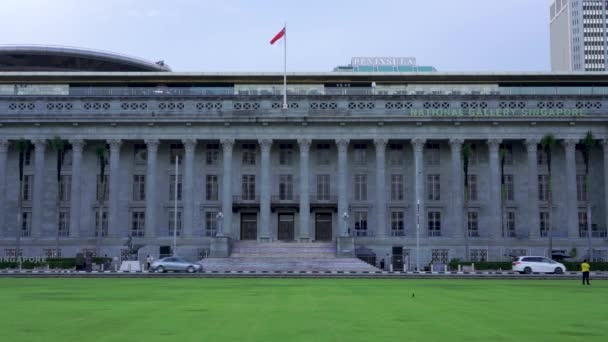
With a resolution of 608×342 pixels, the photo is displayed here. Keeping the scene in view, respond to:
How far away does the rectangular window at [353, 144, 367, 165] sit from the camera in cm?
7312

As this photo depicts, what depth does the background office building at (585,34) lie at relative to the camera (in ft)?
525

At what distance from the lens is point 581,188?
7162 cm

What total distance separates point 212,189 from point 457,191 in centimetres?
2361

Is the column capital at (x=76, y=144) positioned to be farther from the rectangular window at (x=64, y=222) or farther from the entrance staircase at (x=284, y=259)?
the entrance staircase at (x=284, y=259)

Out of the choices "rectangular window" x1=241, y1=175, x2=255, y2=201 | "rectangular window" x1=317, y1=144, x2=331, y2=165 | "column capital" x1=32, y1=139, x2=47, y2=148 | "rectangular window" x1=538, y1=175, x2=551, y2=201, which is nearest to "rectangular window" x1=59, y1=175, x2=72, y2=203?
"column capital" x1=32, y1=139, x2=47, y2=148

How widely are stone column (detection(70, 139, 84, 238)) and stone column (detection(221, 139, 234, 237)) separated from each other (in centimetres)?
1365

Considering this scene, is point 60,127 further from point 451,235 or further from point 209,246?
point 451,235

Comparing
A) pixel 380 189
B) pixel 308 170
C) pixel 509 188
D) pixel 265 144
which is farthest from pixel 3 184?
pixel 509 188

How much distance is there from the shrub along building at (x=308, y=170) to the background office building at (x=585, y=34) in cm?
9648

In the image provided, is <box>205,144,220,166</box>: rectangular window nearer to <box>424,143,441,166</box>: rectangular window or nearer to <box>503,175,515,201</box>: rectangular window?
<box>424,143,441,166</box>: rectangular window
